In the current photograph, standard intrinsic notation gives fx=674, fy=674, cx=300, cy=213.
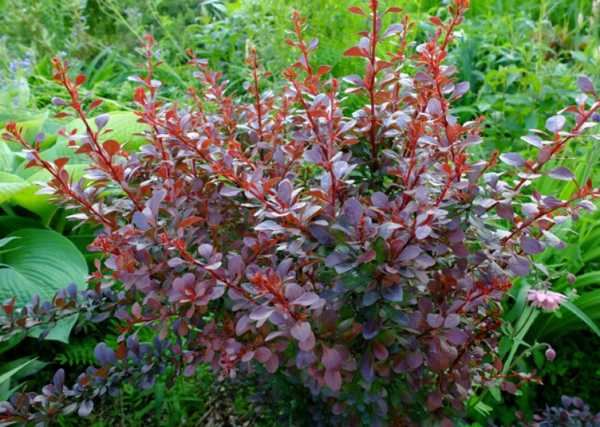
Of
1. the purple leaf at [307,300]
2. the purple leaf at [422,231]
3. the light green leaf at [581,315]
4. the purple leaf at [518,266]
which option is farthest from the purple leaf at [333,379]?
the light green leaf at [581,315]

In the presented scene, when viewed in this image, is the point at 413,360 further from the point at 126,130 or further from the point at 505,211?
the point at 126,130

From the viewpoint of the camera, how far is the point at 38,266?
221 centimetres

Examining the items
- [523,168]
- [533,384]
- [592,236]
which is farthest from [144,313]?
[592,236]

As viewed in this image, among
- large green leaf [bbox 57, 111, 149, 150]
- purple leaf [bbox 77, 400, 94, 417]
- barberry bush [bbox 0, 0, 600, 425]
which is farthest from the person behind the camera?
large green leaf [bbox 57, 111, 149, 150]

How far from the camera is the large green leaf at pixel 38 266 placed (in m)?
2.11

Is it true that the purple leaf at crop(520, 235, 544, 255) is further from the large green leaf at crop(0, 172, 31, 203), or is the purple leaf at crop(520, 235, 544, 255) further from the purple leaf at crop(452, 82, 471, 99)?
the large green leaf at crop(0, 172, 31, 203)

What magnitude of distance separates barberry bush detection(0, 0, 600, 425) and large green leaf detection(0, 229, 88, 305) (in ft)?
1.66

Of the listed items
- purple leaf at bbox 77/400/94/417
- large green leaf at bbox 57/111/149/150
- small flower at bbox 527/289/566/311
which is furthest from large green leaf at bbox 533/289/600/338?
large green leaf at bbox 57/111/149/150

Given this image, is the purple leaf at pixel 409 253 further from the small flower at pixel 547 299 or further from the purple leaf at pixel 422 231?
the small flower at pixel 547 299

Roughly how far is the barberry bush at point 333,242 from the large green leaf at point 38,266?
0.51 m

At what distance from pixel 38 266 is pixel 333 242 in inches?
54.7

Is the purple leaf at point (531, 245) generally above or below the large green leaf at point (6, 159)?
above

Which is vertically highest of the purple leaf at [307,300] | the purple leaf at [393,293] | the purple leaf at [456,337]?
the purple leaf at [307,300]

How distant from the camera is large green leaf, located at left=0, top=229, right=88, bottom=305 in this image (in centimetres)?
211
